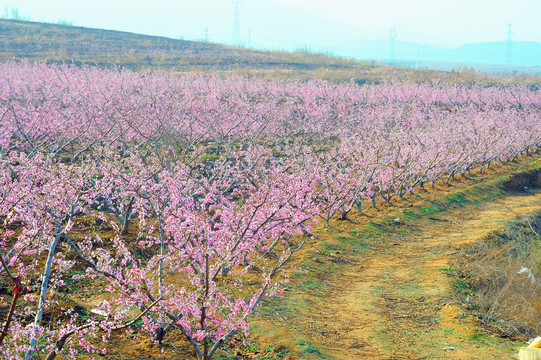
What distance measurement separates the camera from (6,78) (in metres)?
33.1

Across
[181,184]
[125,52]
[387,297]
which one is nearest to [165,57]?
[125,52]

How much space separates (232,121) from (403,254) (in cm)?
1546

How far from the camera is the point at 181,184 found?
33.0 feet

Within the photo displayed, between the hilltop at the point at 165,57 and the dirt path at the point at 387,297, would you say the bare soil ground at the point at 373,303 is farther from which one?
the hilltop at the point at 165,57

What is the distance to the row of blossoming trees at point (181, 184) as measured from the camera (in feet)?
21.1

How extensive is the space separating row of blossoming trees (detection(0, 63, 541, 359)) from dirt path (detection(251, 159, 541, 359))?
3.08 ft

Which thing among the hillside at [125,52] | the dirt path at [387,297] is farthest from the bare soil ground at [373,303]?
the hillside at [125,52]

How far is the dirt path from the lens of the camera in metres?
8.09

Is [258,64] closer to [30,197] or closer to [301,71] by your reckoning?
[301,71]

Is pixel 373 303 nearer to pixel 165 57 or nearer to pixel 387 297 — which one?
pixel 387 297

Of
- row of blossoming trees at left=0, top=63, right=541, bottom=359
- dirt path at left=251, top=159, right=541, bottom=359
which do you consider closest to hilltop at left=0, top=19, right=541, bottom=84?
row of blossoming trees at left=0, top=63, right=541, bottom=359

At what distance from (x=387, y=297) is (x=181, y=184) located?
5.22 meters

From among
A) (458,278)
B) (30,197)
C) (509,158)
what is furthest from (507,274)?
(509,158)

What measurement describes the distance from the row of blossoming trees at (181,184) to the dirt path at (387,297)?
94 centimetres
